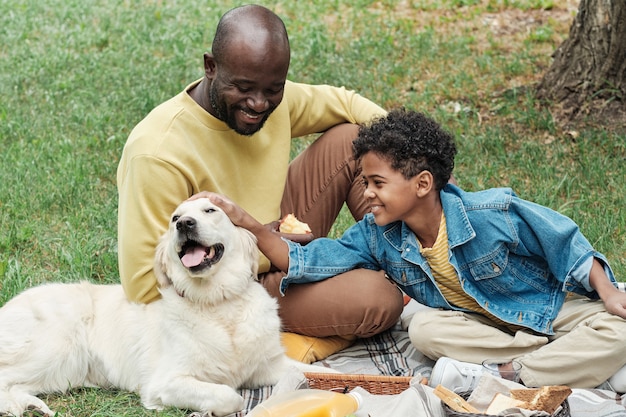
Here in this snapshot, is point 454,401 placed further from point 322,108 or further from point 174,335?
point 322,108

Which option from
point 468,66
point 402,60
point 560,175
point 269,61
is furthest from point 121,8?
point 269,61

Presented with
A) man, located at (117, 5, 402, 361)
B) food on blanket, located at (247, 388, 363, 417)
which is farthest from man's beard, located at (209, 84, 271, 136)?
food on blanket, located at (247, 388, 363, 417)

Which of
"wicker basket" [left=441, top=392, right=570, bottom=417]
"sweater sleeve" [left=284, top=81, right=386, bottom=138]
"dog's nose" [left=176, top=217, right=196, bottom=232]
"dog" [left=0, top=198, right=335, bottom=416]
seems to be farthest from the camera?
"sweater sleeve" [left=284, top=81, right=386, bottom=138]

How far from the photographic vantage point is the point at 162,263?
3637 millimetres

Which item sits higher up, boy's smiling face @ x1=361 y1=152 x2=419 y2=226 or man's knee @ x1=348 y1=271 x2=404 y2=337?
boy's smiling face @ x1=361 y1=152 x2=419 y2=226

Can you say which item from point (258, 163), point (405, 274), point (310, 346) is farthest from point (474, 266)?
point (258, 163)

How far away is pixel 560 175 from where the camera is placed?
5.96 metres

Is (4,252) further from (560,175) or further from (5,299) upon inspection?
(560,175)

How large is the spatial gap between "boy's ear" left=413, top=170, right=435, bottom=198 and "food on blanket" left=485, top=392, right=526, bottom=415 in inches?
38.6

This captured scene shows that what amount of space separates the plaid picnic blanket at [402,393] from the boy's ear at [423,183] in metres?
0.81

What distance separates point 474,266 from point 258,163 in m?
1.15

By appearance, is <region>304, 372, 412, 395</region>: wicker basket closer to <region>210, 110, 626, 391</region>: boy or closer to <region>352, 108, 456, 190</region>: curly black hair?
<region>210, 110, 626, 391</region>: boy

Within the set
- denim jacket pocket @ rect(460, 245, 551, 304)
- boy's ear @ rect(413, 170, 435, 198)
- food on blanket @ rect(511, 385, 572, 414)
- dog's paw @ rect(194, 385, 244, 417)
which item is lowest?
dog's paw @ rect(194, 385, 244, 417)

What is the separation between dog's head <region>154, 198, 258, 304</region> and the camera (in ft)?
11.4
